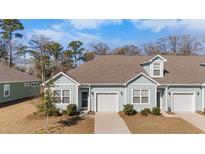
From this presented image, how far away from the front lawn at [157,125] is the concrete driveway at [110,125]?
1.44 ft

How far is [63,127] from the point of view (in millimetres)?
12367

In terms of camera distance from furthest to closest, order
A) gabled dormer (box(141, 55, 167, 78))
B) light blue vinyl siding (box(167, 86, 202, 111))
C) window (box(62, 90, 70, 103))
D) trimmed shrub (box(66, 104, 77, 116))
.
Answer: gabled dormer (box(141, 55, 167, 78)) → light blue vinyl siding (box(167, 86, 202, 111)) → window (box(62, 90, 70, 103)) → trimmed shrub (box(66, 104, 77, 116))

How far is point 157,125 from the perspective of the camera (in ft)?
43.0

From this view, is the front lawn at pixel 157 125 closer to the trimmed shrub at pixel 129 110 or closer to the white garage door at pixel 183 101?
the trimmed shrub at pixel 129 110

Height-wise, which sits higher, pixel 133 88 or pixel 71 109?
pixel 133 88

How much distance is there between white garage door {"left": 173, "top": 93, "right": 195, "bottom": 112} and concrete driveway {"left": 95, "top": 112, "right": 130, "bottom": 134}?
6.36 m

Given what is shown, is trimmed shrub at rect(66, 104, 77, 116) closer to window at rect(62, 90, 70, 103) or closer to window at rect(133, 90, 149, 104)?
window at rect(62, 90, 70, 103)

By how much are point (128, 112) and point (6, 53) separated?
36.5 m

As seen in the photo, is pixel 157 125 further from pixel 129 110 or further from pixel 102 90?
pixel 102 90

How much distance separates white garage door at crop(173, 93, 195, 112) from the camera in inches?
727

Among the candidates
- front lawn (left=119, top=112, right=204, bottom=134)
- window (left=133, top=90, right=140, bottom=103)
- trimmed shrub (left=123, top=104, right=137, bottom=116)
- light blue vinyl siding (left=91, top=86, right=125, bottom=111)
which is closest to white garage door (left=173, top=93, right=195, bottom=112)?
front lawn (left=119, top=112, right=204, bottom=134)

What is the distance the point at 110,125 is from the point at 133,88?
222 inches

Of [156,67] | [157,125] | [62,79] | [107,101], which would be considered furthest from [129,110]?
[62,79]
